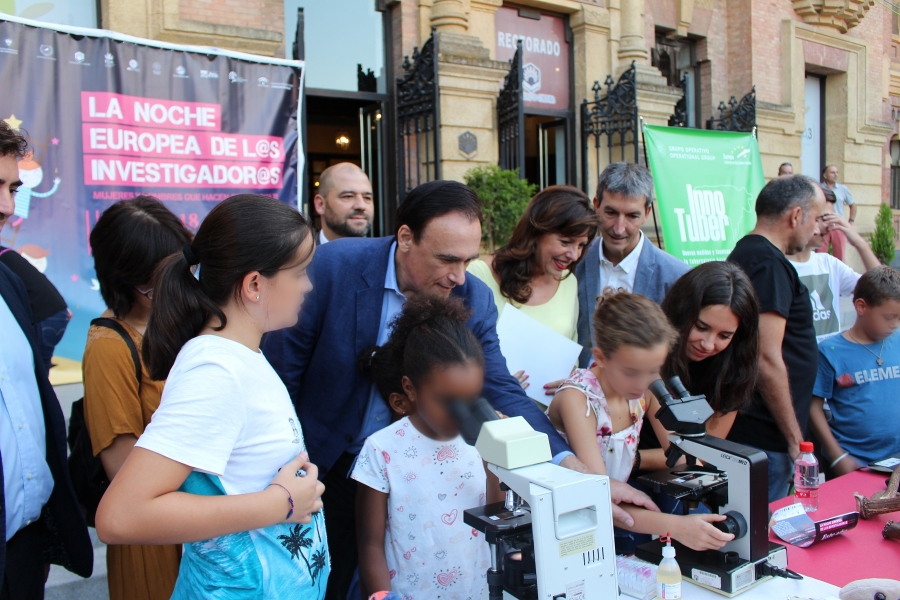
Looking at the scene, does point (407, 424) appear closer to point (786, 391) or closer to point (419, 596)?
point (419, 596)

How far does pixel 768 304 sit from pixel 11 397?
2.79m

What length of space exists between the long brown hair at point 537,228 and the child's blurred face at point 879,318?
59.7 inches

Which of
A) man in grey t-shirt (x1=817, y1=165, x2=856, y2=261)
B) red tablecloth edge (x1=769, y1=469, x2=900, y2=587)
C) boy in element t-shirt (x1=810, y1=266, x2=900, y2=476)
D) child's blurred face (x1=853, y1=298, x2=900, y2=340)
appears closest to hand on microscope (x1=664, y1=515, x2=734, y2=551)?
red tablecloth edge (x1=769, y1=469, x2=900, y2=587)

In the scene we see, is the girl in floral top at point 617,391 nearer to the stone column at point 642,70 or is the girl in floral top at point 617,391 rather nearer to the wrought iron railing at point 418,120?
the wrought iron railing at point 418,120

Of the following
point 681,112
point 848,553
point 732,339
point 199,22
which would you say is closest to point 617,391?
point 732,339

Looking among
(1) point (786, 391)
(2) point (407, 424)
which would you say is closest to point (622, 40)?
(1) point (786, 391)

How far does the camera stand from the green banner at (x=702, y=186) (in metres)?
6.82

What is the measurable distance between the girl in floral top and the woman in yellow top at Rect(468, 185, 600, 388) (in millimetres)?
535

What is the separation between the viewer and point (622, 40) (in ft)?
29.0

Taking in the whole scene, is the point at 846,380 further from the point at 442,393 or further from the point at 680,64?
the point at 680,64

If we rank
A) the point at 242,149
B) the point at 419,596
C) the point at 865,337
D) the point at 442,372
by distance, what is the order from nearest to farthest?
the point at 442,372
the point at 419,596
the point at 865,337
the point at 242,149

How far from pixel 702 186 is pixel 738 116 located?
3.54m

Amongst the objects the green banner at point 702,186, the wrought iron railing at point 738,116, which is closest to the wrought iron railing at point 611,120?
the green banner at point 702,186

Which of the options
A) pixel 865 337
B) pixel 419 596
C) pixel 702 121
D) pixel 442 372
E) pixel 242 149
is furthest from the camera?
pixel 702 121
